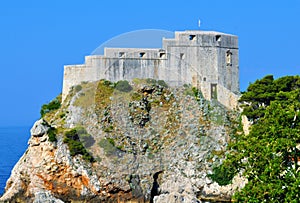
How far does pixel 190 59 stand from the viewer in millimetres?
40625

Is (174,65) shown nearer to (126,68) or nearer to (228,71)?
(126,68)

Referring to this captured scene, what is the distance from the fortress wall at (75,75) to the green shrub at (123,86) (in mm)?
1246

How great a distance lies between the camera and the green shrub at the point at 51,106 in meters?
43.4

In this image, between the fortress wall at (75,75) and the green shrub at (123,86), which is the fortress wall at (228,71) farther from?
the fortress wall at (75,75)

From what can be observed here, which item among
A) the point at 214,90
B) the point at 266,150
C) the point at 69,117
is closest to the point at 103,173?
the point at 69,117

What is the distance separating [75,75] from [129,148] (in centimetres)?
512

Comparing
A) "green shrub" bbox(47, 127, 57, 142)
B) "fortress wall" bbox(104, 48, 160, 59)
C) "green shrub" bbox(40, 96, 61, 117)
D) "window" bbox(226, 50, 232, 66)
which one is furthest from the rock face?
"window" bbox(226, 50, 232, 66)

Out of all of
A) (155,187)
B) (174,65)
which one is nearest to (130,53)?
(174,65)

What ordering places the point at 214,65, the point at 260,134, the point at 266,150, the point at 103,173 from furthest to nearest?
the point at 214,65 → the point at 103,173 → the point at 260,134 → the point at 266,150

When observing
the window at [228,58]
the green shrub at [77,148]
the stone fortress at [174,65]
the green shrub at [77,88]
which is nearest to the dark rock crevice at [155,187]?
the green shrub at [77,148]

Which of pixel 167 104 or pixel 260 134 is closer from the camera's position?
pixel 260 134

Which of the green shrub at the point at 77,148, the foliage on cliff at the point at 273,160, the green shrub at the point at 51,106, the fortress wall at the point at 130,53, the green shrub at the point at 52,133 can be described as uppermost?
the fortress wall at the point at 130,53

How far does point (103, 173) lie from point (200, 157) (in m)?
5.10

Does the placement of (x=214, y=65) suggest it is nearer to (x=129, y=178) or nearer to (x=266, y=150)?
(x=129, y=178)
